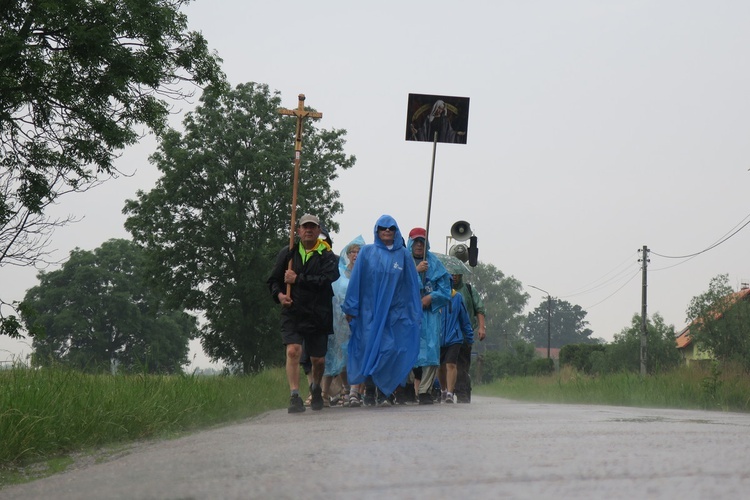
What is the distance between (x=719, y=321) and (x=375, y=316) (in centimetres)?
3409

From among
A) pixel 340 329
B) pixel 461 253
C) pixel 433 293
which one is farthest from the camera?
pixel 461 253

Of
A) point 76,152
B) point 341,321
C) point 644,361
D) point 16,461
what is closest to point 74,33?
point 76,152

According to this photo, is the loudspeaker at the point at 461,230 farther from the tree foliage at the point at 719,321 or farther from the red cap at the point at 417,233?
the tree foliage at the point at 719,321

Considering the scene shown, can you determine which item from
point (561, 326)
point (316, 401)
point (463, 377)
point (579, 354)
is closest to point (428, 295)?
point (463, 377)

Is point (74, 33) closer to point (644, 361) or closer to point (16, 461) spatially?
point (16, 461)

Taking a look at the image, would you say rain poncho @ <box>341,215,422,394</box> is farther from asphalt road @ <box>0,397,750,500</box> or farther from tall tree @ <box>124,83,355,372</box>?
tall tree @ <box>124,83,355,372</box>

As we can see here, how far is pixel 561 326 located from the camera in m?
163

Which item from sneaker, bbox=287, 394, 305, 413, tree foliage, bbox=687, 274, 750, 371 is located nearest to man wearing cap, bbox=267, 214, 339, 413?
sneaker, bbox=287, 394, 305, 413

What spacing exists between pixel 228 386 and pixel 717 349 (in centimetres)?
3403

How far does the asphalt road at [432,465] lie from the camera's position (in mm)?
4227

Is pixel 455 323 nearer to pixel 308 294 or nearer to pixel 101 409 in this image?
pixel 308 294

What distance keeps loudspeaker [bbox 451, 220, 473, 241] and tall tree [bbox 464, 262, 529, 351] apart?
113 metres

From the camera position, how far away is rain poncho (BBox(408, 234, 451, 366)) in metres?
13.5

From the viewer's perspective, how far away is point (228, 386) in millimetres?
13195
